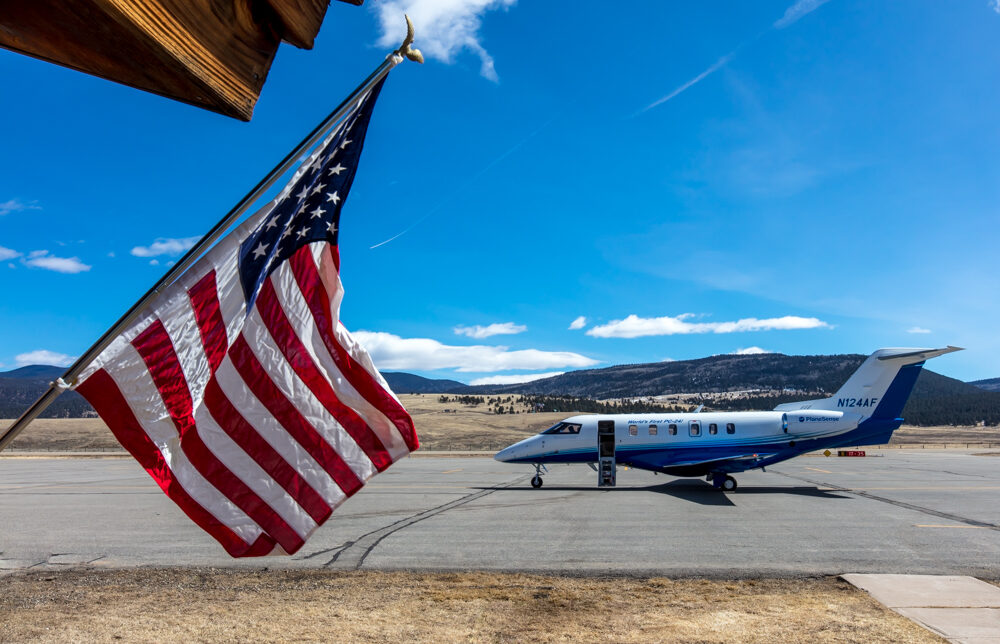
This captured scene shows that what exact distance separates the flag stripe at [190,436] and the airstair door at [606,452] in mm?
19060

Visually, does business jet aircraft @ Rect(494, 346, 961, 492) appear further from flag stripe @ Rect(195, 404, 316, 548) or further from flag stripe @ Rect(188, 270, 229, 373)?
flag stripe @ Rect(188, 270, 229, 373)

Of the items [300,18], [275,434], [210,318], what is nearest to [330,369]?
[275,434]

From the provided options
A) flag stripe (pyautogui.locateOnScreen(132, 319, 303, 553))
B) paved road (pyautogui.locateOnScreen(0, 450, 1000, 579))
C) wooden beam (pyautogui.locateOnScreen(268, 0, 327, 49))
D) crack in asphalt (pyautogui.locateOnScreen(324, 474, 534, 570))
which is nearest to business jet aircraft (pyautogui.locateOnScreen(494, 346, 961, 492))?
paved road (pyautogui.locateOnScreen(0, 450, 1000, 579))

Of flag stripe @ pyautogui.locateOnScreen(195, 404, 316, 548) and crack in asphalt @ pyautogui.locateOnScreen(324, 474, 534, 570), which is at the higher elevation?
flag stripe @ pyautogui.locateOnScreen(195, 404, 316, 548)

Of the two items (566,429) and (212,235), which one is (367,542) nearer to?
(212,235)

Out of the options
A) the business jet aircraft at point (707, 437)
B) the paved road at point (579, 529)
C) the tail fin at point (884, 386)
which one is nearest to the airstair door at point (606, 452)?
the business jet aircraft at point (707, 437)

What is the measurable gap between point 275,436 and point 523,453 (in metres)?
19.2

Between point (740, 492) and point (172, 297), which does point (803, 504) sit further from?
point (172, 297)

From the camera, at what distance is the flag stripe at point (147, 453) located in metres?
3.37

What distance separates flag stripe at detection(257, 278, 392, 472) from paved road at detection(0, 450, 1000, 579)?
6268 mm

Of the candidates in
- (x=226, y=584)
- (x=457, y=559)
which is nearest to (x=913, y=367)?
(x=457, y=559)

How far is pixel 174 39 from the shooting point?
187cm

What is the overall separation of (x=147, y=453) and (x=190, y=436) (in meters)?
0.37

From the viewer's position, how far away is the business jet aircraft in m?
22.1
